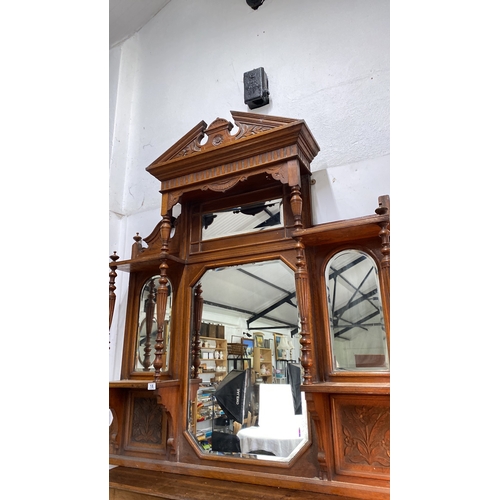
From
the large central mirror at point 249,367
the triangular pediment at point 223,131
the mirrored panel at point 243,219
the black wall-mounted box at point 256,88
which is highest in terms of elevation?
the black wall-mounted box at point 256,88

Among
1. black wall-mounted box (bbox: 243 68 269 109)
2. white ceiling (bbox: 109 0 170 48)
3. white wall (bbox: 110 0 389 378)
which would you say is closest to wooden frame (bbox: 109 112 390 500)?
white wall (bbox: 110 0 389 378)

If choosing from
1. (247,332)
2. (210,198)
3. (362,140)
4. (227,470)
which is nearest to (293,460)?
(227,470)

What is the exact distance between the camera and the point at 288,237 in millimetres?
1375

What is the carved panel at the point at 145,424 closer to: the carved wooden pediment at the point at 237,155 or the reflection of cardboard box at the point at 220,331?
the reflection of cardboard box at the point at 220,331

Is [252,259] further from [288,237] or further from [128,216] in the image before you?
[128,216]

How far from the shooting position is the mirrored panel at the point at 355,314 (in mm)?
1182

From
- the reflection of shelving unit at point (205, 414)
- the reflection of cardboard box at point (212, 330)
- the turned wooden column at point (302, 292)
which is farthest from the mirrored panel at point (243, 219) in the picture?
the reflection of shelving unit at point (205, 414)

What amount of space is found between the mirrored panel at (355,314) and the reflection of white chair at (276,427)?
21cm

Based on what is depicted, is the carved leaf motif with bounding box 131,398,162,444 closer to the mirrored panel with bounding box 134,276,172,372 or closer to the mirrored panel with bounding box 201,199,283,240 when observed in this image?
the mirrored panel with bounding box 134,276,172,372

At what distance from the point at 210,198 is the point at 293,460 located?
101cm

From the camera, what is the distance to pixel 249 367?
53.4 inches
